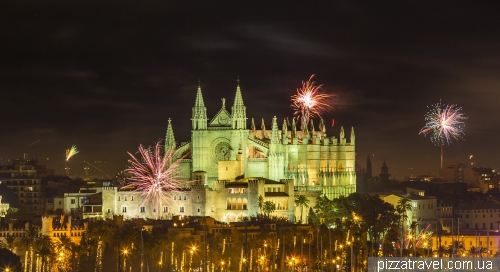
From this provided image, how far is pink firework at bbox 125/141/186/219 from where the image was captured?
325 ft

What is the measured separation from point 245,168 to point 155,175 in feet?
25.3

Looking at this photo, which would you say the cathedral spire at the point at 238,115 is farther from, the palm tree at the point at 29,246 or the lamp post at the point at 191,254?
the lamp post at the point at 191,254

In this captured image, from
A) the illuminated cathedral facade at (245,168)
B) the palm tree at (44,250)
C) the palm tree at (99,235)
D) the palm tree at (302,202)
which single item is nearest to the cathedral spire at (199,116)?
the illuminated cathedral facade at (245,168)

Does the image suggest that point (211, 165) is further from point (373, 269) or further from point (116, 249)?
point (373, 269)

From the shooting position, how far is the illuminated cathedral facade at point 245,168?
321 ft

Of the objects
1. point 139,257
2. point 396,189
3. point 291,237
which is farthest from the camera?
point 396,189

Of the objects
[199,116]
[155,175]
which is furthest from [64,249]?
[199,116]

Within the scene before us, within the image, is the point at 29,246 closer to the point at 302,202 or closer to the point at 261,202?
the point at 261,202

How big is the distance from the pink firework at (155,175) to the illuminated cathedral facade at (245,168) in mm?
716

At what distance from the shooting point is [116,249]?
268ft

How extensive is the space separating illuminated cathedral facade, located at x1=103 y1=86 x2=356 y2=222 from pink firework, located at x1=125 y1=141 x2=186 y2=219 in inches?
28.2

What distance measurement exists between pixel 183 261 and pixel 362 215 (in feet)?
88.4

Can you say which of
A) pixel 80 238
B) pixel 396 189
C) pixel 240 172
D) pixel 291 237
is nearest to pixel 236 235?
pixel 291 237

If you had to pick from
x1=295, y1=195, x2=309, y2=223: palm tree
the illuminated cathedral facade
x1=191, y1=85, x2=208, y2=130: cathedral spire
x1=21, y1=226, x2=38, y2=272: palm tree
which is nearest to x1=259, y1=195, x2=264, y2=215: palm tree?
the illuminated cathedral facade
